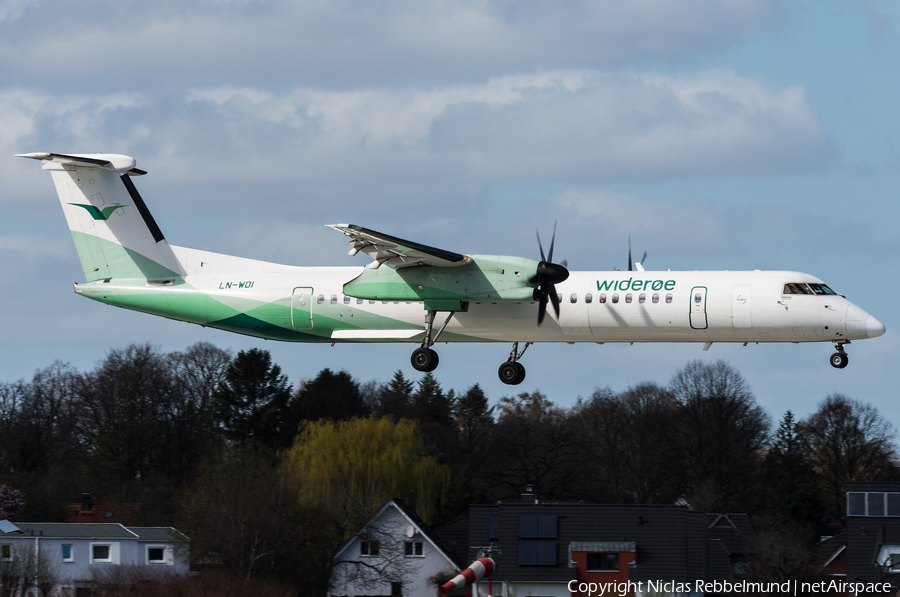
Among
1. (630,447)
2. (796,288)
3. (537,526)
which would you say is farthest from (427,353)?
(630,447)

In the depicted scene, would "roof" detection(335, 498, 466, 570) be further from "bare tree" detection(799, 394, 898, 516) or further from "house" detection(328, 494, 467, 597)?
"bare tree" detection(799, 394, 898, 516)

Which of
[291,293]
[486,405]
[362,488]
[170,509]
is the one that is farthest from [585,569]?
[486,405]

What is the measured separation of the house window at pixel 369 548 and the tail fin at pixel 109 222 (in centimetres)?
1354

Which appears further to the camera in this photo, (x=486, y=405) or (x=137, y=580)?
(x=486, y=405)

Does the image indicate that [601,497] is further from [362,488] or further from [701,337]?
[701,337]

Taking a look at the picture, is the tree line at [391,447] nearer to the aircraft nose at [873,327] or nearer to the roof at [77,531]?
the roof at [77,531]

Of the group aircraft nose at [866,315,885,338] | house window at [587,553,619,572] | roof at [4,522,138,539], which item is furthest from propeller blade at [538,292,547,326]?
roof at [4,522,138,539]

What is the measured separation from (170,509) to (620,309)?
35.3 m

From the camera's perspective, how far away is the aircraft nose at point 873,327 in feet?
88.8

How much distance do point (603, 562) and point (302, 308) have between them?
13564mm

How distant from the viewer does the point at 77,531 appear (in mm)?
42469

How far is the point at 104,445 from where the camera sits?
222ft

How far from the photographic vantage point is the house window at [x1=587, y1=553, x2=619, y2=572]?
1458 inches

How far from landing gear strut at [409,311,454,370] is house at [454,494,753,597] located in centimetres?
954
